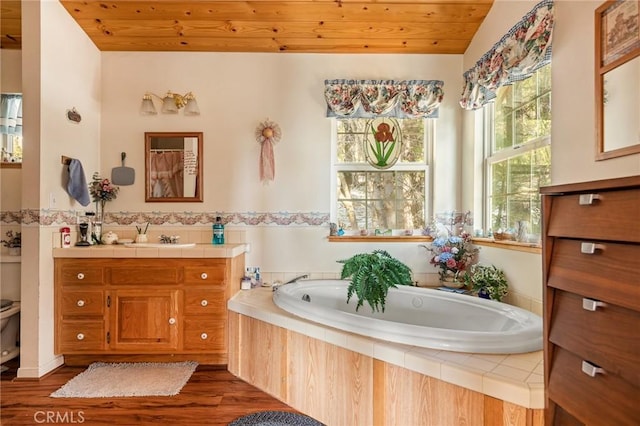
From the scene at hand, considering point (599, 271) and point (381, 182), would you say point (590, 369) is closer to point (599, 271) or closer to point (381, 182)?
point (599, 271)

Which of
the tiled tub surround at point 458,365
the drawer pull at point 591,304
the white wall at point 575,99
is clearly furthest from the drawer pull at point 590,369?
the white wall at point 575,99

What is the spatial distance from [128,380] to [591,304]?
8.13 feet

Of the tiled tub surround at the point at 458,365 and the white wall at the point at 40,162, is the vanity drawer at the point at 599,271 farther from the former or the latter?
the white wall at the point at 40,162

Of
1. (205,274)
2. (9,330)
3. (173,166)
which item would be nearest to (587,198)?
(205,274)

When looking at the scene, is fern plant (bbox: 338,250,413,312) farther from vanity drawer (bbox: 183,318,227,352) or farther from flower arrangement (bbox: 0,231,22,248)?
flower arrangement (bbox: 0,231,22,248)

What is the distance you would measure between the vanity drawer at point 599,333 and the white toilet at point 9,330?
3.13 m

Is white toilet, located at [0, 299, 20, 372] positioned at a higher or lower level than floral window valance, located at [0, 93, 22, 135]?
lower

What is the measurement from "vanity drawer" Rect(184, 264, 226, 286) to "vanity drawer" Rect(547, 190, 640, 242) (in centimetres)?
196

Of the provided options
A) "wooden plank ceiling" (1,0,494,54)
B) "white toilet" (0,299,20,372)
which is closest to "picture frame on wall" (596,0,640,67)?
"wooden plank ceiling" (1,0,494,54)

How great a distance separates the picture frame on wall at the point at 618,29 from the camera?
4.07 ft

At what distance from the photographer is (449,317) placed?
2152 mm

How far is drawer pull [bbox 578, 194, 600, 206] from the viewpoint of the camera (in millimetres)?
876

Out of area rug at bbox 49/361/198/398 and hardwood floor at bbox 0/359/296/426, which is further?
area rug at bbox 49/361/198/398

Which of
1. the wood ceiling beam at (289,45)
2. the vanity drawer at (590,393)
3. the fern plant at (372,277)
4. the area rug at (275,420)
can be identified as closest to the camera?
the vanity drawer at (590,393)
